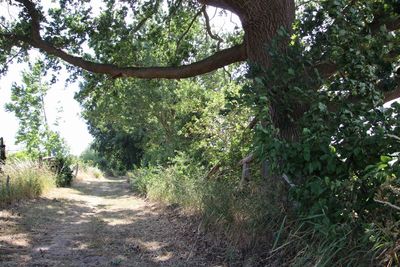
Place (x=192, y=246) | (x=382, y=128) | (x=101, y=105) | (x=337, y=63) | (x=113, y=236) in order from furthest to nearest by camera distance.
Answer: (x=101, y=105) < (x=113, y=236) < (x=192, y=246) < (x=337, y=63) < (x=382, y=128)

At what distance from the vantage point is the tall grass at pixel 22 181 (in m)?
13.4

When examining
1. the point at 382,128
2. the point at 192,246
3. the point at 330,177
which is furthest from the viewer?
the point at 192,246

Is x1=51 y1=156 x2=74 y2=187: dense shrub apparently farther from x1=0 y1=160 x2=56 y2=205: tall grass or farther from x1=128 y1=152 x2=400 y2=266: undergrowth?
x1=128 y1=152 x2=400 y2=266: undergrowth

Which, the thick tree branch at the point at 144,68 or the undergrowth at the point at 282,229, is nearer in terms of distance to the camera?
the undergrowth at the point at 282,229

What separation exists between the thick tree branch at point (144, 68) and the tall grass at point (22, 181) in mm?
4954

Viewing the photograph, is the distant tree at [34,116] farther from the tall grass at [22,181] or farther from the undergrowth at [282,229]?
the undergrowth at [282,229]

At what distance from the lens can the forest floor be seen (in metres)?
7.08

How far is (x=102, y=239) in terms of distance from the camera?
8828 millimetres

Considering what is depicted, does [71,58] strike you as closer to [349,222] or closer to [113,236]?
[113,236]

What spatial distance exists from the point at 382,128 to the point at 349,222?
3.41 feet

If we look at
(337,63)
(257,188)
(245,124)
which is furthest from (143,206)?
(337,63)

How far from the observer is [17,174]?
597 inches

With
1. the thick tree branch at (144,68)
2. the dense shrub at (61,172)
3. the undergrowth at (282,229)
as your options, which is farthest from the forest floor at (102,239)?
the dense shrub at (61,172)

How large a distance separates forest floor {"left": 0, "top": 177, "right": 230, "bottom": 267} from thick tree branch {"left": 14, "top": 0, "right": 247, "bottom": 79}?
3.36 m
